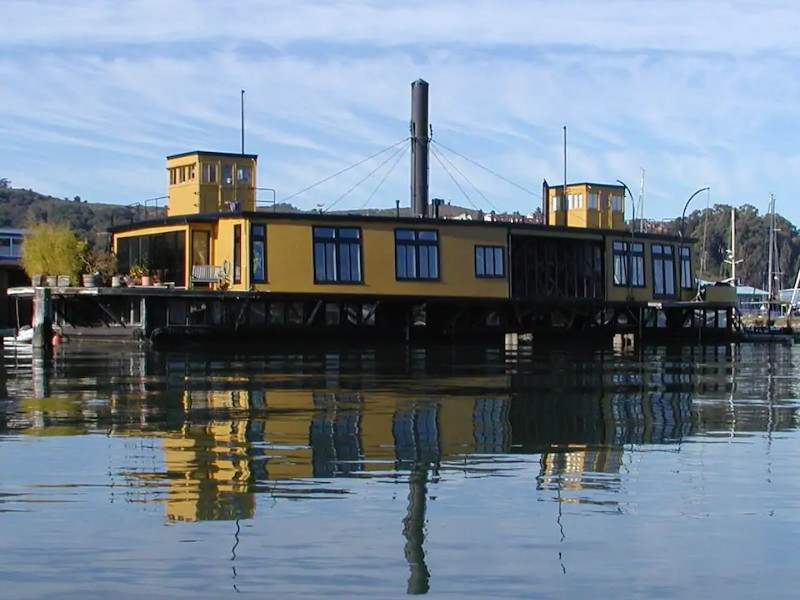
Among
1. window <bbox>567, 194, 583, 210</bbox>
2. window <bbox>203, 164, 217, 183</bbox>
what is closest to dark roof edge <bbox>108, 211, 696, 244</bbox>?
window <bbox>203, 164, 217, 183</bbox>

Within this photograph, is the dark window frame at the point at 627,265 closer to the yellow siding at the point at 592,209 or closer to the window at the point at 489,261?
the yellow siding at the point at 592,209

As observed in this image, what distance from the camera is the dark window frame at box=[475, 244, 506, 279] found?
46.6 meters

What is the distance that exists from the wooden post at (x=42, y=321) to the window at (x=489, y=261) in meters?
15.0

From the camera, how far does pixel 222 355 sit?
35.3 metres

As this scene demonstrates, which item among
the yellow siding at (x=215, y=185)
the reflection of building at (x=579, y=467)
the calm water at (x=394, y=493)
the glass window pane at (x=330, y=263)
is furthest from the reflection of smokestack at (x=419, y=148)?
the reflection of building at (x=579, y=467)

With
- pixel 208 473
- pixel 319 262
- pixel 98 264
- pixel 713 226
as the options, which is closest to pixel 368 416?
pixel 208 473

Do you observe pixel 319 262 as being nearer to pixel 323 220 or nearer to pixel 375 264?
pixel 323 220

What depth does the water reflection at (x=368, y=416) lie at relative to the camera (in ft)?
39.9

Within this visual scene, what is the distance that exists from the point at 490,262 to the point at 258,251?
29.7ft

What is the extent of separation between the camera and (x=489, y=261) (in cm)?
4703

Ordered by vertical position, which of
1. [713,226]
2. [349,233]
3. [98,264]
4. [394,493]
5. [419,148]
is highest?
[713,226]

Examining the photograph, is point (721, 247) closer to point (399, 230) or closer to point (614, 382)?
point (399, 230)

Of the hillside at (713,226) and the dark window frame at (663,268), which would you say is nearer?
the dark window frame at (663,268)

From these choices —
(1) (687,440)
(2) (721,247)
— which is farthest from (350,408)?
(2) (721,247)
